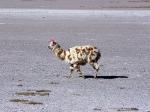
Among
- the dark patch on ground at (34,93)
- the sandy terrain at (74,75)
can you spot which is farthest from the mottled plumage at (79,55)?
the dark patch on ground at (34,93)

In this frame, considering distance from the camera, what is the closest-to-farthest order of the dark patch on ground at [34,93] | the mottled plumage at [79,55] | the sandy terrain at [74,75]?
the sandy terrain at [74,75], the dark patch on ground at [34,93], the mottled plumage at [79,55]

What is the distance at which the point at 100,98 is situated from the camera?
53.1 feet

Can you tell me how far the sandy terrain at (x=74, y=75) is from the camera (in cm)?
1545

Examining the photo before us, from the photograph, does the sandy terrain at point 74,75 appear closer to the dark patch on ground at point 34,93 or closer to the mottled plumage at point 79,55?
the dark patch on ground at point 34,93

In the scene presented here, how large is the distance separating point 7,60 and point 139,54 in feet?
15.5

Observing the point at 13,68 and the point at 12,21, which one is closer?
the point at 13,68

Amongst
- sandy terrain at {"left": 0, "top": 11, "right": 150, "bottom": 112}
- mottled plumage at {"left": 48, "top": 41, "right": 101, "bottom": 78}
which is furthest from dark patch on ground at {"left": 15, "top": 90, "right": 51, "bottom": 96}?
mottled plumage at {"left": 48, "top": 41, "right": 101, "bottom": 78}

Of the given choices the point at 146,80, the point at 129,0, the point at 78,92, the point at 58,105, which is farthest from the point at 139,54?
the point at 129,0

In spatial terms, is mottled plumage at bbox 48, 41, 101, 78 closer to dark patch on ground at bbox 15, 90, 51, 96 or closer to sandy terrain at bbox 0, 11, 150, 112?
sandy terrain at bbox 0, 11, 150, 112

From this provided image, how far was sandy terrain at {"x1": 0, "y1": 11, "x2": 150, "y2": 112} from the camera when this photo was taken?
15.4 meters

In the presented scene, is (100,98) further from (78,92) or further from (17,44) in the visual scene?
(17,44)

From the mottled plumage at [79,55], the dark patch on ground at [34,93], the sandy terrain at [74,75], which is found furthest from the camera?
the mottled plumage at [79,55]

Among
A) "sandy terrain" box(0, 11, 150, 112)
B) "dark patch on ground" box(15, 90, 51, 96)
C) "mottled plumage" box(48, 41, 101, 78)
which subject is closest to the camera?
"sandy terrain" box(0, 11, 150, 112)

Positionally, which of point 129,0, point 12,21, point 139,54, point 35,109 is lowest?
point 35,109
